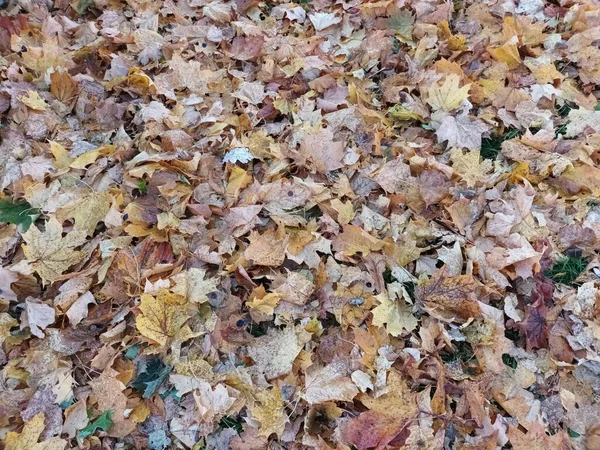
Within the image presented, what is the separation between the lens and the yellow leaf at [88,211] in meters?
2.02

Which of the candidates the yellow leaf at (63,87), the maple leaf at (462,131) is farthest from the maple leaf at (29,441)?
the maple leaf at (462,131)

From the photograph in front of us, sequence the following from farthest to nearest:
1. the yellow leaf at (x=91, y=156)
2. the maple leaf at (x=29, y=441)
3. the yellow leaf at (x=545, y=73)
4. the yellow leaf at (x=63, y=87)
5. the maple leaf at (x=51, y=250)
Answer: the yellow leaf at (x=545, y=73), the yellow leaf at (x=63, y=87), the yellow leaf at (x=91, y=156), the maple leaf at (x=51, y=250), the maple leaf at (x=29, y=441)

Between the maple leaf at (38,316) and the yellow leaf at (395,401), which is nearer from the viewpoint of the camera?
the yellow leaf at (395,401)

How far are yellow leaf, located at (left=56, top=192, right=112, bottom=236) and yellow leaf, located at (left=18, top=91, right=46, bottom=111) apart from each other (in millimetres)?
628

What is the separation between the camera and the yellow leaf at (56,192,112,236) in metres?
2.02

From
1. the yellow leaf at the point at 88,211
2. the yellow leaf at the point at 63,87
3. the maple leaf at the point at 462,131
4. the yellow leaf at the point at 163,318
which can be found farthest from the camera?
the yellow leaf at the point at 63,87

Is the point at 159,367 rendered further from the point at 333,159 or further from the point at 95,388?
the point at 333,159

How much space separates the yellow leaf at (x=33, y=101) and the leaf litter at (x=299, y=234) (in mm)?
10

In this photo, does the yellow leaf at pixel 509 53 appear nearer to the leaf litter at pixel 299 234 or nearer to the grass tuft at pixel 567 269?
the leaf litter at pixel 299 234

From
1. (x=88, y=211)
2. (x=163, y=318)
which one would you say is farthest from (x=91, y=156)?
(x=163, y=318)

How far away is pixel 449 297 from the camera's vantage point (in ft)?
6.11

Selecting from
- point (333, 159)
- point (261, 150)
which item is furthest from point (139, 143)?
point (333, 159)

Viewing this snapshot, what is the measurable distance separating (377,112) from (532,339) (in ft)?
4.01

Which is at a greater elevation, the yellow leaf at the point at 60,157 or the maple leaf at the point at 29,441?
the yellow leaf at the point at 60,157
